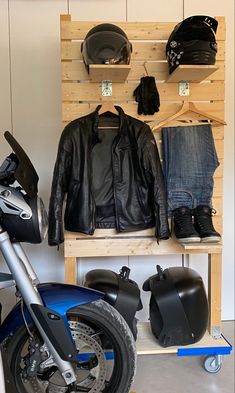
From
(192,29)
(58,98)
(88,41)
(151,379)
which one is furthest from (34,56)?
(151,379)

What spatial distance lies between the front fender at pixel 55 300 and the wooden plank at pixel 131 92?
1.19 meters

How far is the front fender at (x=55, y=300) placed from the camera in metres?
1.48

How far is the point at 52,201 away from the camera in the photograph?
2.03 meters

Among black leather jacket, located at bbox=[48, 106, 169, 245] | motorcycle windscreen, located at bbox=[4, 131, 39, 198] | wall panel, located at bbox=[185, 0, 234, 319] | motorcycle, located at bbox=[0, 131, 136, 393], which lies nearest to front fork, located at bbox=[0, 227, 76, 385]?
motorcycle, located at bbox=[0, 131, 136, 393]

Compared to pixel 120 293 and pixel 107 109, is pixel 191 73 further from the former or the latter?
pixel 120 293

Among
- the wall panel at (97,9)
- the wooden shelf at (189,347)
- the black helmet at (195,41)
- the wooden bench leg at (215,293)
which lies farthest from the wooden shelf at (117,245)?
the wall panel at (97,9)

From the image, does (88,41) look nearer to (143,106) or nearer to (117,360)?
(143,106)

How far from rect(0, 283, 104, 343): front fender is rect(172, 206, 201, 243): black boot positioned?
704 mm

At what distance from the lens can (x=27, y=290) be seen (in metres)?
1.44

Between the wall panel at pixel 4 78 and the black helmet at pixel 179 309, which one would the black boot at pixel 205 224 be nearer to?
the black helmet at pixel 179 309

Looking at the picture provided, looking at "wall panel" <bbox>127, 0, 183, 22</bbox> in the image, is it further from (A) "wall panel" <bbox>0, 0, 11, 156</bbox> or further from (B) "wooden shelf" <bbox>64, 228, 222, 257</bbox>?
(B) "wooden shelf" <bbox>64, 228, 222, 257</bbox>

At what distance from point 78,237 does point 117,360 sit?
2.55 feet

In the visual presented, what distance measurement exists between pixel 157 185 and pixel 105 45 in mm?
848

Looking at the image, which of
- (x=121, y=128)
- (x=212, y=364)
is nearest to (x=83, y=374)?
(x=212, y=364)
